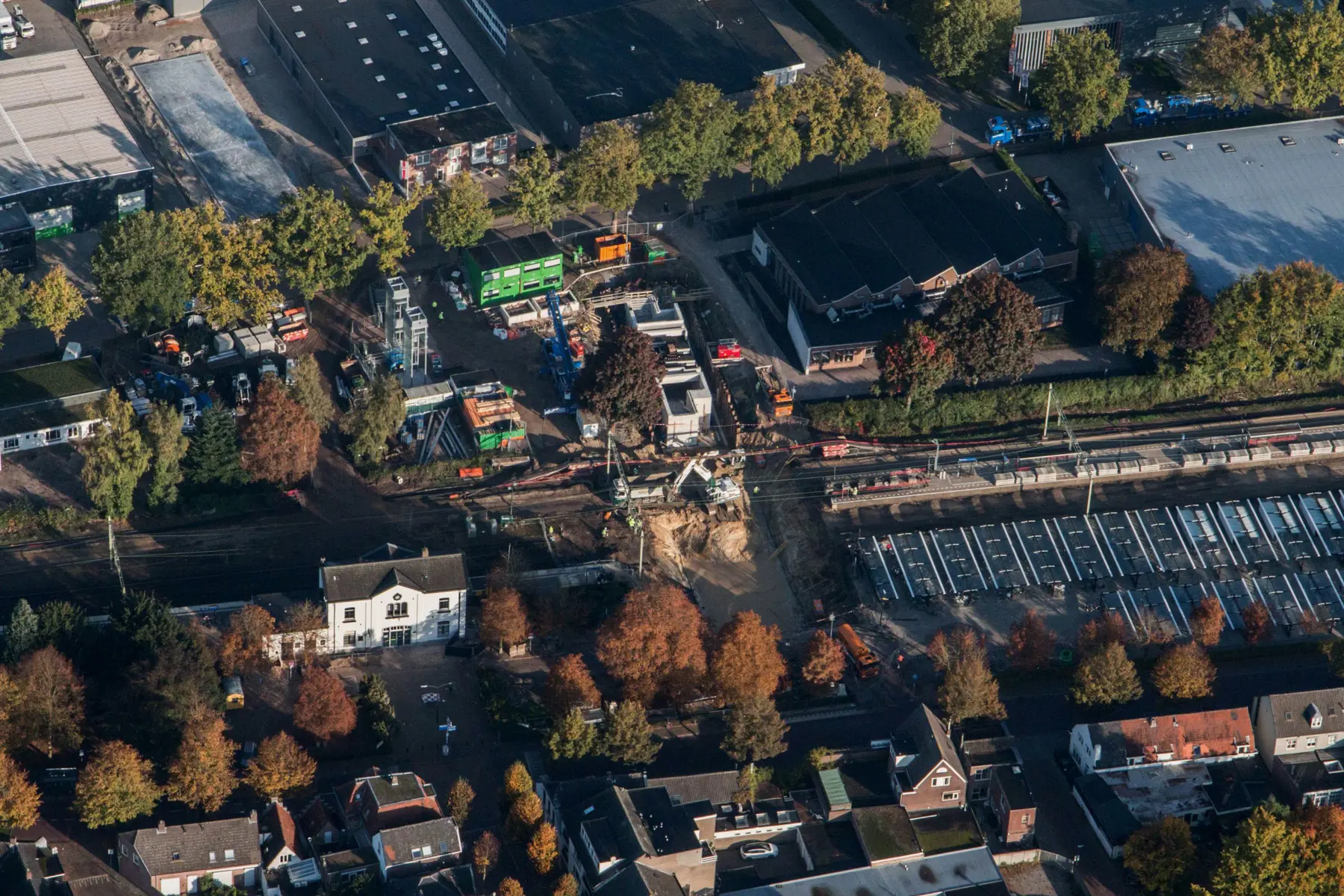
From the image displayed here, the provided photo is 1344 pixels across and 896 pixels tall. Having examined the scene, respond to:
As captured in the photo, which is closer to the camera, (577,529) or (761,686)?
(761,686)

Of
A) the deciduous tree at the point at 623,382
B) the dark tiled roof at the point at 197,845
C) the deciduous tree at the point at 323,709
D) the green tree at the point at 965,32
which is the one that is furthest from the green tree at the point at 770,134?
the dark tiled roof at the point at 197,845

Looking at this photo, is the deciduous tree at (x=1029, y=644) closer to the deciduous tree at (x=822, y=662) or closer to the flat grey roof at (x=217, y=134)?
the deciduous tree at (x=822, y=662)

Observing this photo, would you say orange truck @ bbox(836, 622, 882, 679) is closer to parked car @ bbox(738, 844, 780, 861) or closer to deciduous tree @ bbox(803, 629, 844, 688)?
deciduous tree @ bbox(803, 629, 844, 688)

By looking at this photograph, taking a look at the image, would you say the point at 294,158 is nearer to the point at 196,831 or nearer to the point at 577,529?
the point at 577,529

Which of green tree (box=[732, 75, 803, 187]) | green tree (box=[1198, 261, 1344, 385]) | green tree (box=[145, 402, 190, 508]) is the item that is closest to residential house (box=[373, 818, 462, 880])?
green tree (box=[145, 402, 190, 508])

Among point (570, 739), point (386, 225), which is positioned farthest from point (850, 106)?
point (570, 739)

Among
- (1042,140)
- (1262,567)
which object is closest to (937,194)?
(1042,140)

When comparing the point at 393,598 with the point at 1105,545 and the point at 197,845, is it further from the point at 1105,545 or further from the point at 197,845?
the point at 1105,545
